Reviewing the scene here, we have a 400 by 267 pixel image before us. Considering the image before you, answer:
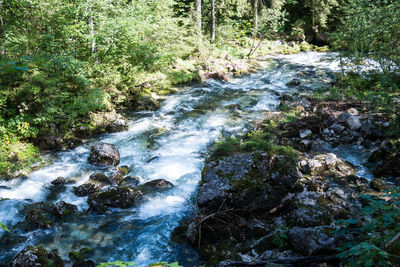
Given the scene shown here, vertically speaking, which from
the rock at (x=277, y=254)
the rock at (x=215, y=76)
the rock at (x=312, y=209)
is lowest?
the rock at (x=277, y=254)

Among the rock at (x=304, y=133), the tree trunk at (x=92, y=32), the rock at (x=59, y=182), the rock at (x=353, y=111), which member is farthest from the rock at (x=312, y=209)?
the tree trunk at (x=92, y=32)

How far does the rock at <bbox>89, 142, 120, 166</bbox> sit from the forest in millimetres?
64

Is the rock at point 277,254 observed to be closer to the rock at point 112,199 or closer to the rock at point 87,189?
the rock at point 112,199

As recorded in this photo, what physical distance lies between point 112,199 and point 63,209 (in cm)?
121

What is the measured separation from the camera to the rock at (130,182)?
782 centimetres

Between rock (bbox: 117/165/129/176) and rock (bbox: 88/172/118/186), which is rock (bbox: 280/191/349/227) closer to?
rock (bbox: 88/172/118/186)

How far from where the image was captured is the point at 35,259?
16.0ft

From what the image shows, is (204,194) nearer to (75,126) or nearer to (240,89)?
(75,126)

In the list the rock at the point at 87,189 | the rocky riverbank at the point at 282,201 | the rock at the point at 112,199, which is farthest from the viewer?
the rock at the point at 87,189

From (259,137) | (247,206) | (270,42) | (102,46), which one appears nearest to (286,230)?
(247,206)

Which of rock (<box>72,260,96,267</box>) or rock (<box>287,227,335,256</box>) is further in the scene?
rock (<box>72,260,96,267</box>)

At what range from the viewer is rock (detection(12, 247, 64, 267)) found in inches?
190

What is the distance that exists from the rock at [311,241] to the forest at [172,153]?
2 centimetres

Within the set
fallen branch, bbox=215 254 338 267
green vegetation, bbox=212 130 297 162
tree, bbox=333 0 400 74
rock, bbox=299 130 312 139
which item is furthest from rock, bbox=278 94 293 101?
fallen branch, bbox=215 254 338 267
